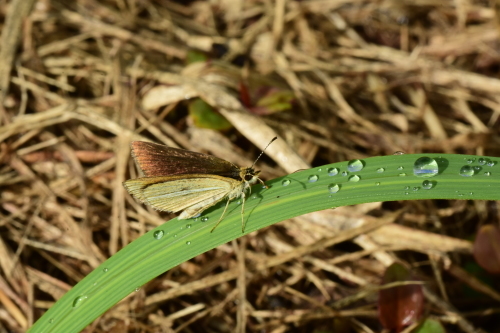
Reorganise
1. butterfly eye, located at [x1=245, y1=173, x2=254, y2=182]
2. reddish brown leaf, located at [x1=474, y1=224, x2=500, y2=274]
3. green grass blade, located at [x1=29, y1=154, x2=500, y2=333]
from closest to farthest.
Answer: green grass blade, located at [x1=29, y1=154, x2=500, y2=333] → butterfly eye, located at [x1=245, y1=173, x2=254, y2=182] → reddish brown leaf, located at [x1=474, y1=224, x2=500, y2=274]

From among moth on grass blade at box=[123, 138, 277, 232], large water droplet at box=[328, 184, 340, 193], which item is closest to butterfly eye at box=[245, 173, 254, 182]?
moth on grass blade at box=[123, 138, 277, 232]

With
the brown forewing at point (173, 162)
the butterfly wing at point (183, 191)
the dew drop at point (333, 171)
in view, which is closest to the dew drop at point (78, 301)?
the butterfly wing at point (183, 191)

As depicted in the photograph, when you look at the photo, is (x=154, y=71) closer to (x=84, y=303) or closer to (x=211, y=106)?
(x=211, y=106)

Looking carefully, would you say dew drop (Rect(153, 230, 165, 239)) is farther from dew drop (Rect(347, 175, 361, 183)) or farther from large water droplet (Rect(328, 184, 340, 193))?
dew drop (Rect(347, 175, 361, 183))

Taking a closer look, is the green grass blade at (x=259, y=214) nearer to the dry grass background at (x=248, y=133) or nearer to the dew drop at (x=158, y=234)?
the dew drop at (x=158, y=234)

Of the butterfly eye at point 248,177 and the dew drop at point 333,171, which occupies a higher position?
the dew drop at point 333,171

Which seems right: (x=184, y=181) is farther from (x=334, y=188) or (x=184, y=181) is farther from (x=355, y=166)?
(x=355, y=166)
